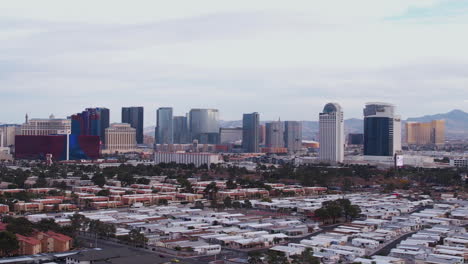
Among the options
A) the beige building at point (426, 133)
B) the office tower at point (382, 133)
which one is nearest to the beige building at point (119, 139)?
the office tower at point (382, 133)

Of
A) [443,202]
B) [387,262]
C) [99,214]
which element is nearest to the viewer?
[387,262]

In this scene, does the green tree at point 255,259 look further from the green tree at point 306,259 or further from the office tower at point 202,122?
the office tower at point 202,122

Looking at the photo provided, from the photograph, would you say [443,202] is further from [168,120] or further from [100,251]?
[168,120]

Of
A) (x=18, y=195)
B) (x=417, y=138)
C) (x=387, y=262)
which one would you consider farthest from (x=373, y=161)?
(x=417, y=138)

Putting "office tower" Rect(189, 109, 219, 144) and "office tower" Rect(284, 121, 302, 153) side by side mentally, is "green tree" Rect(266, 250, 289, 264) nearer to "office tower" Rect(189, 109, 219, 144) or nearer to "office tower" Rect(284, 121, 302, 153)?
"office tower" Rect(284, 121, 302, 153)

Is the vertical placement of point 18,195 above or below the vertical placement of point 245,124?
below

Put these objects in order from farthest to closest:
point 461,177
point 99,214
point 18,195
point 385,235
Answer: point 461,177, point 18,195, point 99,214, point 385,235

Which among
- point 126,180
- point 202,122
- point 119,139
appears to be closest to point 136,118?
point 202,122

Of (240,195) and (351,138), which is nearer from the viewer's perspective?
(240,195)
